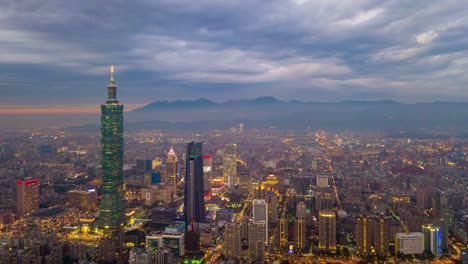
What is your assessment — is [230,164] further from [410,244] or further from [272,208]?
[410,244]

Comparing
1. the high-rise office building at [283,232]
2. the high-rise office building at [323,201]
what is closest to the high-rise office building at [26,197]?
the high-rise office building at [283,232]

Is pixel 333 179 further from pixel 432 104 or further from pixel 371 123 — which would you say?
pixel 371 123

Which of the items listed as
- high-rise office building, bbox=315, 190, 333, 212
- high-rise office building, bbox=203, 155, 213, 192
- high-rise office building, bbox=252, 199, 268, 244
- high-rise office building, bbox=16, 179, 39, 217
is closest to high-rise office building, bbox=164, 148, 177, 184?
high-rise office building, bbox=203, 155, 213, 192

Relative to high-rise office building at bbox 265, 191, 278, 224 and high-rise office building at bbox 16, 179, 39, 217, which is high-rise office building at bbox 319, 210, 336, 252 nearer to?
high-rise office building at bbox 265, 191, 278, 224

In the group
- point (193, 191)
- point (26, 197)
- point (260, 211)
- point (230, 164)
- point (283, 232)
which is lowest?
point (283, 232)

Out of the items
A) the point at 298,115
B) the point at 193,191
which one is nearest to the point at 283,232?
the point at 193,191
